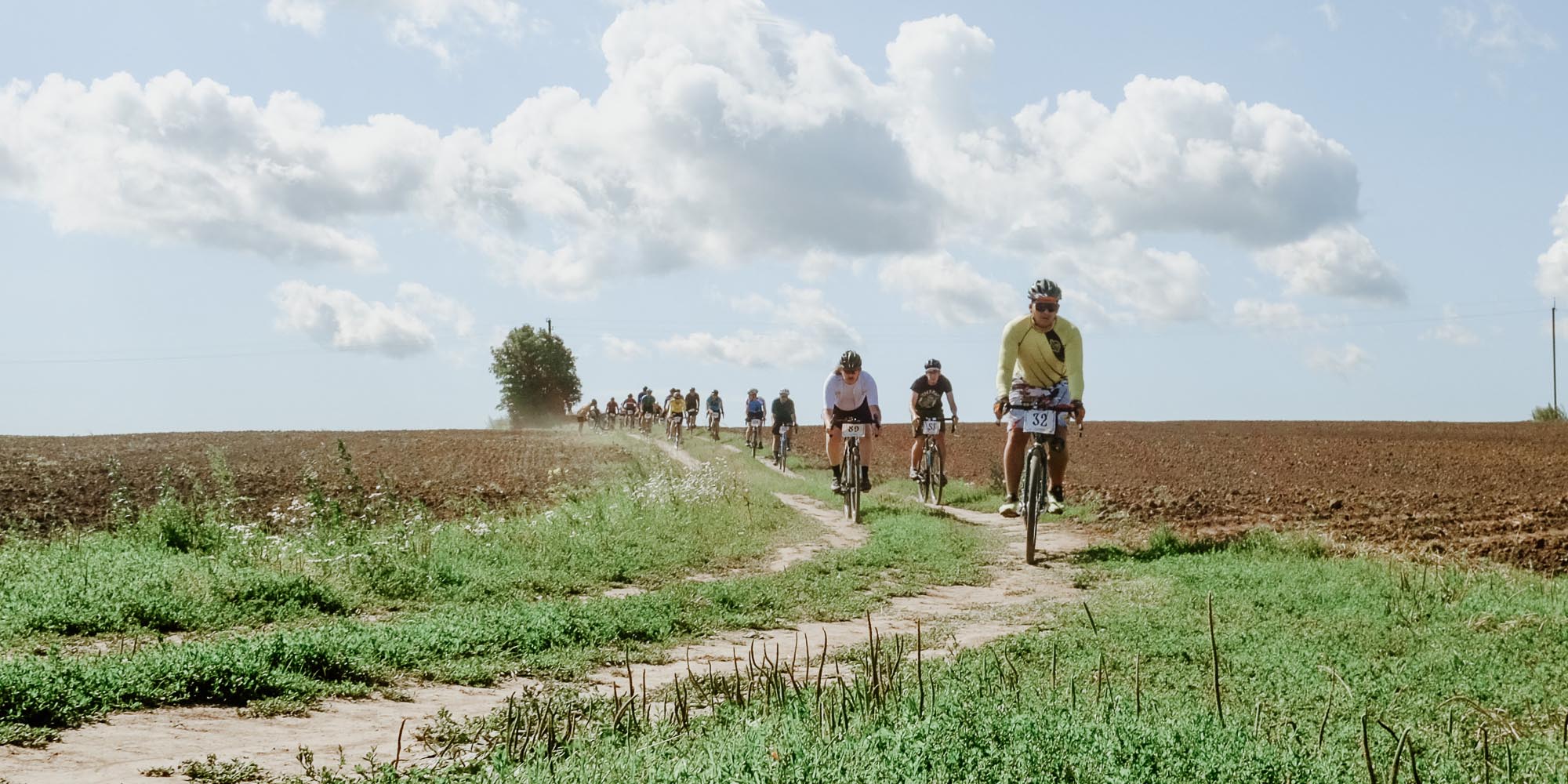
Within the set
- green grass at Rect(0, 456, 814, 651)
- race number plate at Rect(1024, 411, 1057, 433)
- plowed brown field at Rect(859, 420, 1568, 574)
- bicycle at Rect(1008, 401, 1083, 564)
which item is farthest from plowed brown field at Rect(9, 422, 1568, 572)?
green grass at Rect(0, 456, 814, 651)

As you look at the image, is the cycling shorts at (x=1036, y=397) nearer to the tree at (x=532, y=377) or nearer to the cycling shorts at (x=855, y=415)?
the cycling shorts at (x=855, y=415)

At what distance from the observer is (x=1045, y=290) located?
11000 mm

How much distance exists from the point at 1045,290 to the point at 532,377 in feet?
247

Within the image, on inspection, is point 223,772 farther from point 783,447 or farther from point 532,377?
point 532,377

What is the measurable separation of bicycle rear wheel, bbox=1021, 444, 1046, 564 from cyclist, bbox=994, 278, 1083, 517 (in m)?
0.21

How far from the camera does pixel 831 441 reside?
16.2 meters

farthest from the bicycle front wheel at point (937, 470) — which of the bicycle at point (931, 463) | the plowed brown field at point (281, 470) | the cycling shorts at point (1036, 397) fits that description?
the plowed brown field at point (281, 470)

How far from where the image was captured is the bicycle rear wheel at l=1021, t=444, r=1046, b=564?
10555mm

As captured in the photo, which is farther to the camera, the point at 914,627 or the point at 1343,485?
the point at 1343,485

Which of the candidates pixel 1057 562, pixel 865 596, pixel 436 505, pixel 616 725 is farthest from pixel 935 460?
pixel 616 725

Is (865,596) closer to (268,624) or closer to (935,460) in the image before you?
Answer: (268,624)

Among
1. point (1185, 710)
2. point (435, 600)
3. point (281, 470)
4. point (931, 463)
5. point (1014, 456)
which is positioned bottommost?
point (435, 600)

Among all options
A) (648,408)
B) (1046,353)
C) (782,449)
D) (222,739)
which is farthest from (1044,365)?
(648,408)

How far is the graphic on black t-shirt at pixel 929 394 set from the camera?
16578 millimetres
